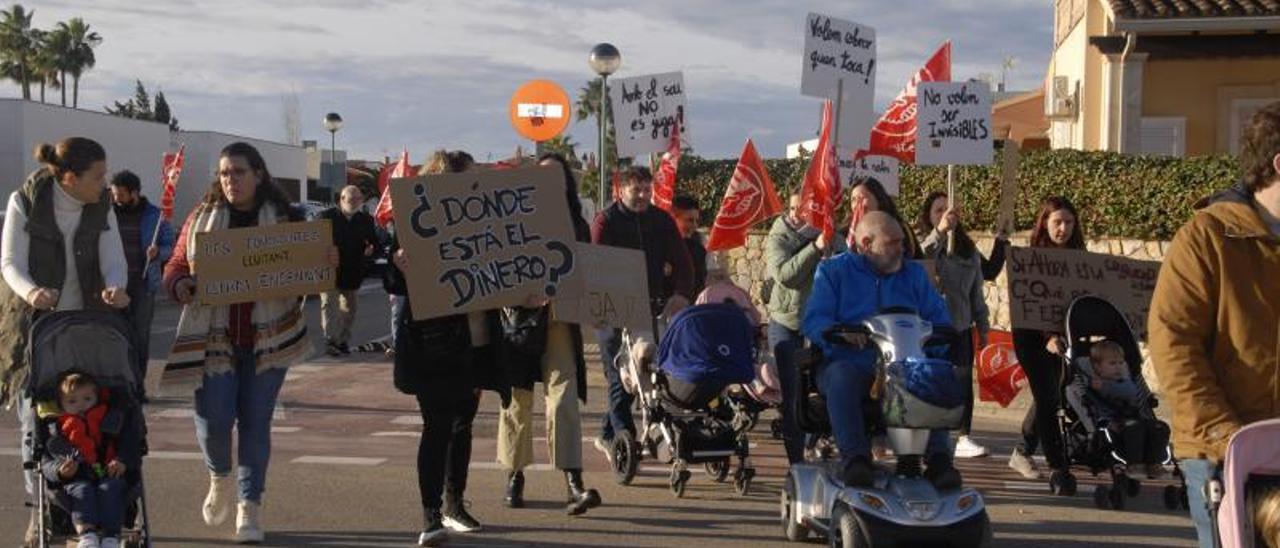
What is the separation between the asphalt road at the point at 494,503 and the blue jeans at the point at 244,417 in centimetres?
17

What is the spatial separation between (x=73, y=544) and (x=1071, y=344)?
5.61 meters

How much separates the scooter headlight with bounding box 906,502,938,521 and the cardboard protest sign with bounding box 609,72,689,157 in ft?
28.9

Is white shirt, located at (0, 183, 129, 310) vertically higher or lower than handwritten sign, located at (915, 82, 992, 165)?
lower

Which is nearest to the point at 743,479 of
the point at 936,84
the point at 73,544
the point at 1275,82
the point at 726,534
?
the point at 726,534

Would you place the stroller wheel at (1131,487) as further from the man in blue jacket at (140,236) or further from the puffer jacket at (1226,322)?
the man in blue jacket at (140,236)

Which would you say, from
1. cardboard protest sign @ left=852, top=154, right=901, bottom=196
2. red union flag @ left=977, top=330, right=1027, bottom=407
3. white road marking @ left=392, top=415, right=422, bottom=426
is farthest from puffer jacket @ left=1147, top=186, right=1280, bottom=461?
cardboard protest sign @ left=852, top=154, right=901, bottom=196

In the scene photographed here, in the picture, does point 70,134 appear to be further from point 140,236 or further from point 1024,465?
point 1024,465

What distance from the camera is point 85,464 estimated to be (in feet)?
23.0

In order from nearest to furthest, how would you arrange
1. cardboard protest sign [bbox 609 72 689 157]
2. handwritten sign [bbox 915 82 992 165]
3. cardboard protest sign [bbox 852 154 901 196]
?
handwritten sign [bbox 915 82 992 165]
cardboard protest sign [bbox 852 154 901 196]
cardboard protest sign [bbox 609 72 689 157]

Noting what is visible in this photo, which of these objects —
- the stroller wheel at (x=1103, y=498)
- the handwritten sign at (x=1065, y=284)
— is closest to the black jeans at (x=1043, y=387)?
the handwritten sign at (x=1065, y=284)

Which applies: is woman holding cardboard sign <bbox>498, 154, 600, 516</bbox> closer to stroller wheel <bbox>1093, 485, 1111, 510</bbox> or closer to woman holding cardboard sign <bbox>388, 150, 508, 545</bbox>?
woman holding cardboard sign <bbox>388, 150, 508, 545</bbox>

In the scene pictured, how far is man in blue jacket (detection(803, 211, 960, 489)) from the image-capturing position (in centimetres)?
777

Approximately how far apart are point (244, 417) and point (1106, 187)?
1190cm

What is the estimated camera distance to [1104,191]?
17812 millimetres
